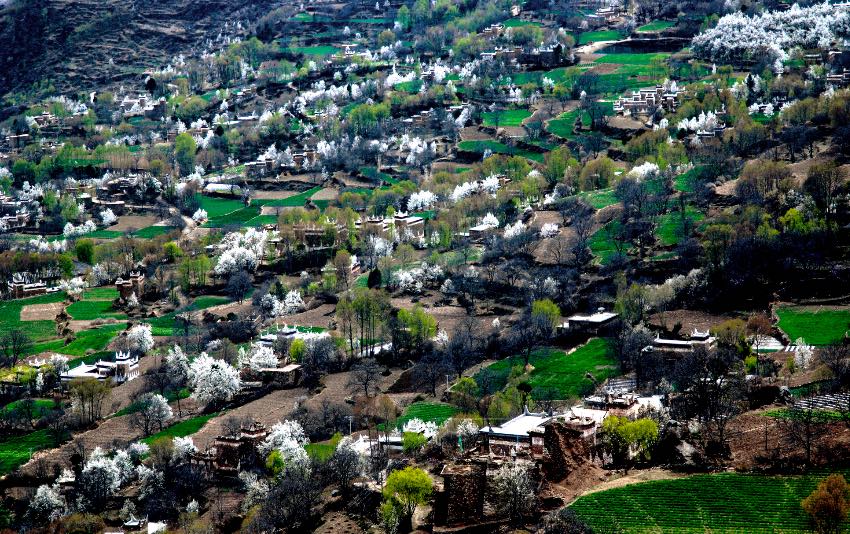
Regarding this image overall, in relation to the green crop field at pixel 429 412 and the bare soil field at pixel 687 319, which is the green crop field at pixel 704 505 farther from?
the bare soil field at pixel 687 319

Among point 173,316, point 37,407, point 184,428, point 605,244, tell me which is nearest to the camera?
point 184,428

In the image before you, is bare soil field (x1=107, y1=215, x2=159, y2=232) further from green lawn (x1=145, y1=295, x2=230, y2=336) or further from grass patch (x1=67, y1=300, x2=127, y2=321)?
green lawn (x1=145, y1=295, x2=230, y2=336)

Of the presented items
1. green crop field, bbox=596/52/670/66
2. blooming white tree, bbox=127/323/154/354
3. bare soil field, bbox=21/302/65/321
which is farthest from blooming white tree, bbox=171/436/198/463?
green crop field, bbox=596/52/670/66

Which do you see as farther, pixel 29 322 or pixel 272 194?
pixel 272 194

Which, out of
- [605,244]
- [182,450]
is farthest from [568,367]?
[605,244]

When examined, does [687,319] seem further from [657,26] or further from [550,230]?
[657,26]

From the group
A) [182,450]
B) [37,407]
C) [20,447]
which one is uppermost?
[182,450]

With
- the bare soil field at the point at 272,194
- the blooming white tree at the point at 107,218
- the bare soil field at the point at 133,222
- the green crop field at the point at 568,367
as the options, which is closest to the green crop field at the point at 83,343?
the bare soil field at the point at 133,222
